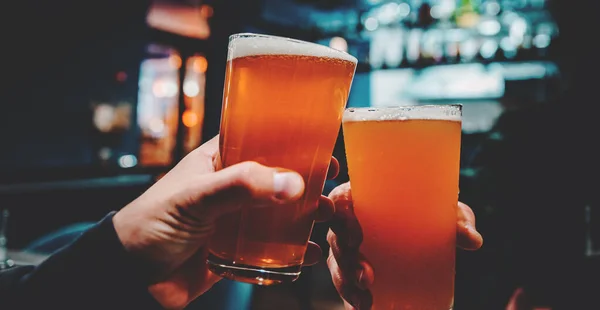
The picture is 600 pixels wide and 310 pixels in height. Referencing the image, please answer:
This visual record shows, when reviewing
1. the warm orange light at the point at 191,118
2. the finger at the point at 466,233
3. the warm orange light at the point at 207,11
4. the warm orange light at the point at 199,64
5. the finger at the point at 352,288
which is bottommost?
the warm orange light at the point at 191,118

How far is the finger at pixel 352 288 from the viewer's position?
3.37 feet

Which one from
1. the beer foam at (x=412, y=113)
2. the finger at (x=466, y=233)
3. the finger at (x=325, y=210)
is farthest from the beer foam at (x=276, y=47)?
the finger at (x=466, y=233)

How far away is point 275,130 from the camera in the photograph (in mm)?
838

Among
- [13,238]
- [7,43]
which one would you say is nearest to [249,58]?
[13,238]

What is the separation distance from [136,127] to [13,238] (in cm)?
305

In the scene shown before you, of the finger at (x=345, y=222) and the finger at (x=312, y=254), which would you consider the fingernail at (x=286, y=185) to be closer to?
the finger at (x=345, y=222)

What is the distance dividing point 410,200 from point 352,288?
281 mm

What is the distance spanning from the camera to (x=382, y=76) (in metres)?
6.90

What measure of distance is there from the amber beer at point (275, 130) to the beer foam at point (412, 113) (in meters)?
0.10

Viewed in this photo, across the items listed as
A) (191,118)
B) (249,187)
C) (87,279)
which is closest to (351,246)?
(249,187)

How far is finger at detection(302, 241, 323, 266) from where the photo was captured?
4.15 feet

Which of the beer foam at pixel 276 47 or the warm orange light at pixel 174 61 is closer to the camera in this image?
the beer foam at pixel 276 47

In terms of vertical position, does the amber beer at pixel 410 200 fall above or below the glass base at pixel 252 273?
above

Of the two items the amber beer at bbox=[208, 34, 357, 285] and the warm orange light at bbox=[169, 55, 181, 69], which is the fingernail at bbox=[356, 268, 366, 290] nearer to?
the amber beer at bbox=[208, 34, 357, 285]
